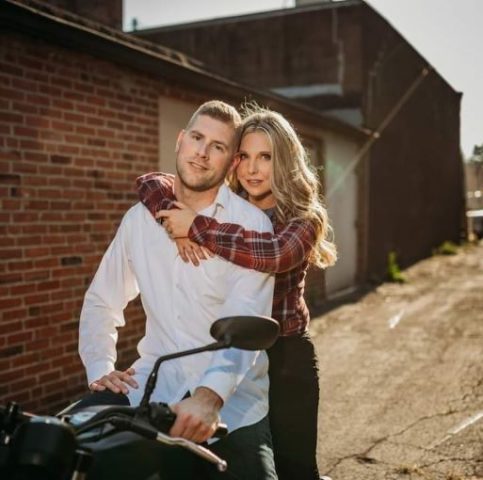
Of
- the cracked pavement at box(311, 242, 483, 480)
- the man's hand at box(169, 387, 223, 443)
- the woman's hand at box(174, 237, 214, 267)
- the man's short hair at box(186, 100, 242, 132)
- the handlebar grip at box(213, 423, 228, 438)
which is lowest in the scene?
the cracked pavement at box(311, 242, 483, 480)

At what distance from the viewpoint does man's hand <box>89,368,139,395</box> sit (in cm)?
203

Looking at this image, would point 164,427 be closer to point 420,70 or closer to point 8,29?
point 8,29

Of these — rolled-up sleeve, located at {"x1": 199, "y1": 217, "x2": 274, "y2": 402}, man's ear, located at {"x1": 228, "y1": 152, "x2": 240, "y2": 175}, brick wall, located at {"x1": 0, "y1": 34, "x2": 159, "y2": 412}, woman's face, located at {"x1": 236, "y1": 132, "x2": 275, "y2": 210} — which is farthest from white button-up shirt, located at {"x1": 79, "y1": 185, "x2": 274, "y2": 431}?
brick wall, located at {"x1": 0, "y1": 34, "x2": 159, "y2": 412}

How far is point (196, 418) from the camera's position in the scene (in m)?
1.74

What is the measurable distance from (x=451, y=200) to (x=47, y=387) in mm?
21093

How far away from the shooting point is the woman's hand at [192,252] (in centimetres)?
227

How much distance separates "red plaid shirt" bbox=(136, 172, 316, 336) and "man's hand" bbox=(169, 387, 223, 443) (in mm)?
548

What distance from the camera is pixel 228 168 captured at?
246 cm

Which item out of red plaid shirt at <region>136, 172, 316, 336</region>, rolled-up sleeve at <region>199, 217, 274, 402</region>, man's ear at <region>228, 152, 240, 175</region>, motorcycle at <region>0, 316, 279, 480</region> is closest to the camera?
motorcycle at <region>0, 316, 279, 480</region>

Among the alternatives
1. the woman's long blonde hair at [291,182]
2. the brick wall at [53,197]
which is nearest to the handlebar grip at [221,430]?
the woman's long blonde hair at [291,182]

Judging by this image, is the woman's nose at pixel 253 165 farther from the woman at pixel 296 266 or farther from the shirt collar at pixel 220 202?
the shirt collar at pixel 220 202

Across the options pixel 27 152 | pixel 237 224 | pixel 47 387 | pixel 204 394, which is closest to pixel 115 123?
pixel 27 152

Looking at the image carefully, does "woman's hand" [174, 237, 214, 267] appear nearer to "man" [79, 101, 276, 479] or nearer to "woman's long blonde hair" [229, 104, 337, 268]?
"man" [79, 101, 276, 479]

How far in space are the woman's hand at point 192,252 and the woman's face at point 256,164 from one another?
722 millimetres
